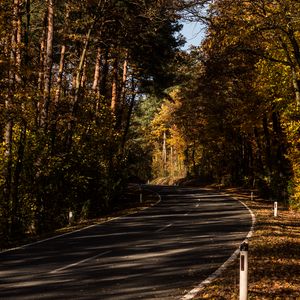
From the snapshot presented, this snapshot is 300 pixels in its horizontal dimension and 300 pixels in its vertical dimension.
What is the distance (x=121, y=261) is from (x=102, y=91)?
27.3m

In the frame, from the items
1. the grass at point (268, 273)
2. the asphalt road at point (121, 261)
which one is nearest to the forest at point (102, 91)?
the asphalt road at point (121, 261)

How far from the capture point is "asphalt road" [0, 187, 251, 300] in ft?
27.1

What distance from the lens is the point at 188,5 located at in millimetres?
10016

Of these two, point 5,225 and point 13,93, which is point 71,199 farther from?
point 13,93

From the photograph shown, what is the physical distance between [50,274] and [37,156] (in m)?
10.4

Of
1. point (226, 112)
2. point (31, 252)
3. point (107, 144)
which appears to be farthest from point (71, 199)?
point (226, 112)

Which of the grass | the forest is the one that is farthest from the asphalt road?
the forest

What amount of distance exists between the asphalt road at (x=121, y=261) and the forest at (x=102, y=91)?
3731mm

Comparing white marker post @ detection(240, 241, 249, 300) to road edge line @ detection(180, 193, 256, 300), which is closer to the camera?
white marker post @ detection(240, 241, 249, 300)

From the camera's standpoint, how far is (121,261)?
438 inches

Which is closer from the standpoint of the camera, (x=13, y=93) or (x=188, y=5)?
(x=188, y=5)

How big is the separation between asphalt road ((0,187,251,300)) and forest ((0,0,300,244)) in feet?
12.2

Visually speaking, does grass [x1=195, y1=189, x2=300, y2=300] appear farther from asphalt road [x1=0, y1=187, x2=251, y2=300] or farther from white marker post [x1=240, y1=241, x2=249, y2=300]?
white marker post [x1=240, y1=241, x2=249, y2=300]

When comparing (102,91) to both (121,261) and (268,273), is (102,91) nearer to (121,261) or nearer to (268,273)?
(121,261)
